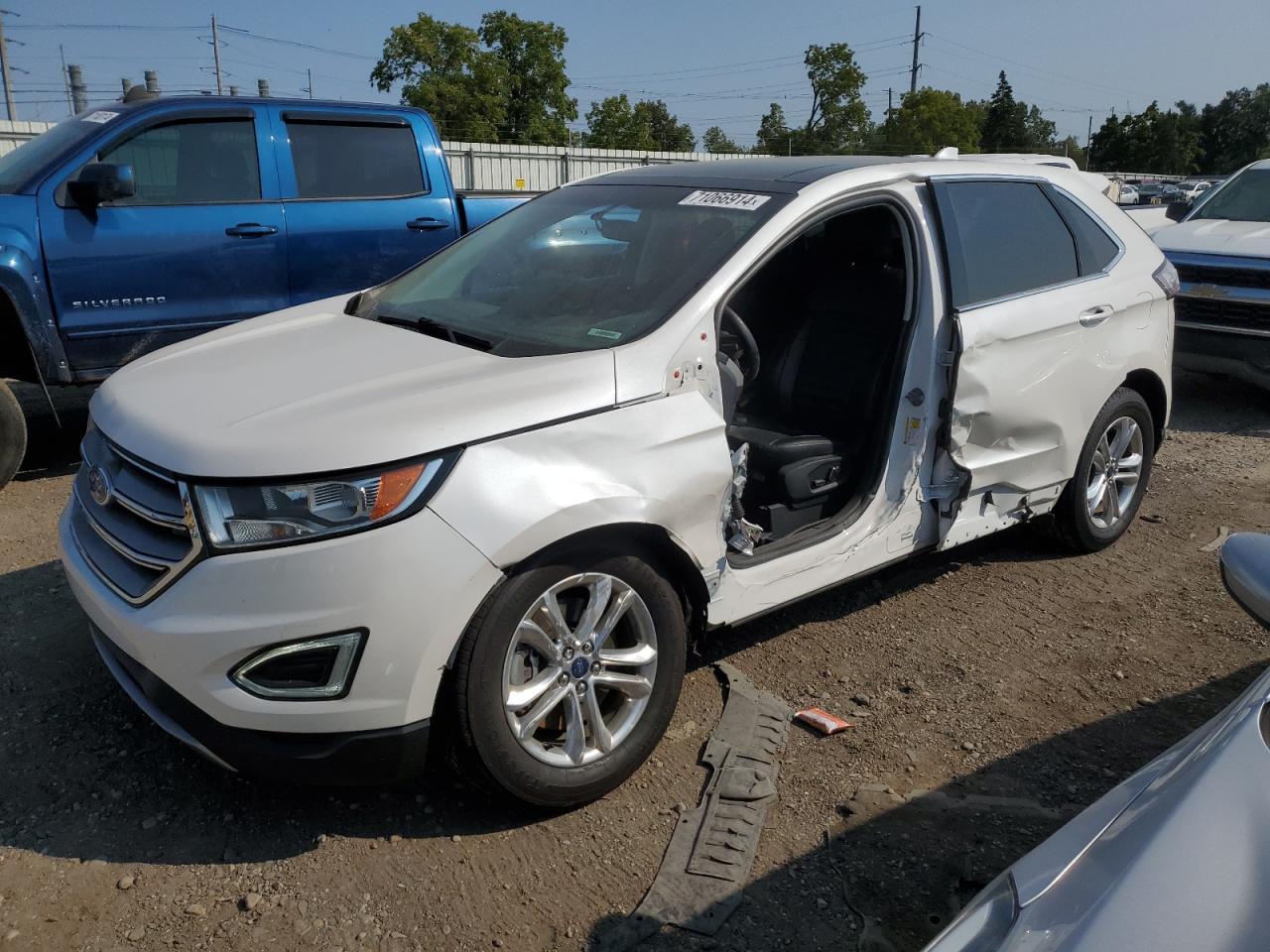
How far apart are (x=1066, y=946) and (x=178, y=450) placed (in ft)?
7.09

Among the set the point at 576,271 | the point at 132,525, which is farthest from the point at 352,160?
the point at 132,525

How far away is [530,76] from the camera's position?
5025 cm

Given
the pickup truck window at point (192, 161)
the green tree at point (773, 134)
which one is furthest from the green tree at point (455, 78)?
the pickup truck window at point (192, 161)

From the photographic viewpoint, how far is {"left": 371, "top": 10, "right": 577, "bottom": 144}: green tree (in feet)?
160

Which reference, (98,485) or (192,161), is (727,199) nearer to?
(98,485)

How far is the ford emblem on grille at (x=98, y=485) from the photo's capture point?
2783 millimetres

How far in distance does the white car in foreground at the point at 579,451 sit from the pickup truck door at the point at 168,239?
7.49ft

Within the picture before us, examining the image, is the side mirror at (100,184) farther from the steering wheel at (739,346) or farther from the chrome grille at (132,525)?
the steering wheel at (739,346)

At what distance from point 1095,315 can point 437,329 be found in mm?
2799

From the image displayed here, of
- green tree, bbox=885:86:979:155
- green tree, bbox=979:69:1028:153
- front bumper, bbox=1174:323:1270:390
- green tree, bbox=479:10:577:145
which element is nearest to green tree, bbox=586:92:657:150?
green tree, bbox=479:10:577:145

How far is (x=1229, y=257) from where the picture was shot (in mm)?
7691

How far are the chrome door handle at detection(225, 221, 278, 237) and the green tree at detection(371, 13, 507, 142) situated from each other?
44.8 metres

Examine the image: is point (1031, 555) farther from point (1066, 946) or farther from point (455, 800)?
point (1066, 946)

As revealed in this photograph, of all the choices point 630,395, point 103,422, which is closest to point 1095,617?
point 630,395
